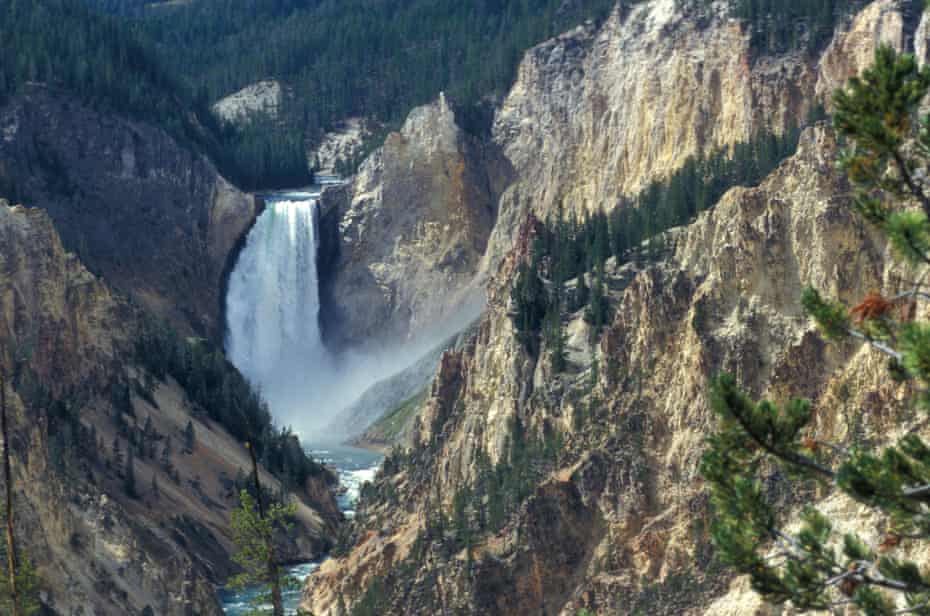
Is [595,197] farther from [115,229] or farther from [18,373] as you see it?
[18,373]

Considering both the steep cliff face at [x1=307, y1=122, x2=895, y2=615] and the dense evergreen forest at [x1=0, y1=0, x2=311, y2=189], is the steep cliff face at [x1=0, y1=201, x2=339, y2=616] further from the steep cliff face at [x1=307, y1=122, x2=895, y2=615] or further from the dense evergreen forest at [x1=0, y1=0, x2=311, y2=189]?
the dense evergreen forest at [x1=0, y1=0, x2=311, y2=189]

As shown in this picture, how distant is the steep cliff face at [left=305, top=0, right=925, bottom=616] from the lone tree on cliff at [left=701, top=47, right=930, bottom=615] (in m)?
34.8

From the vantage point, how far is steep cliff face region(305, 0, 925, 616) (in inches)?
3248

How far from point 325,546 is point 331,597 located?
2006cm

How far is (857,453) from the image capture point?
32688mm

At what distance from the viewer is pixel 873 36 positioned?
4884 inches

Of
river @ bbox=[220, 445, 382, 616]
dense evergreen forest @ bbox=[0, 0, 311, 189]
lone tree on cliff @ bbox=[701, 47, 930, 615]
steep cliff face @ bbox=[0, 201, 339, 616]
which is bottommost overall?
river @ bbox=[220, 445, 382, 616]

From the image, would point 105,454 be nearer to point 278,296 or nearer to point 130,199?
point 130,199

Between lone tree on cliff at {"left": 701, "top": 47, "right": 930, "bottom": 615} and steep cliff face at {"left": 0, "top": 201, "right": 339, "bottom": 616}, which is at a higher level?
lone tree on cliff at {"left": 701, "top": 47, "right": 930, "bottom": 615}

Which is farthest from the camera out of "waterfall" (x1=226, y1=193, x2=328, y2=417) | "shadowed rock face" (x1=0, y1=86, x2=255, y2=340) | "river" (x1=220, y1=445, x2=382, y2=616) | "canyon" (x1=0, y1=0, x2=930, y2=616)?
"waterfall" (x1=226, y1=193, x2=328, y2=417)

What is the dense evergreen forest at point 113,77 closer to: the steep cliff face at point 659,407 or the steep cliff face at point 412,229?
the steep cliff face at point 412,229

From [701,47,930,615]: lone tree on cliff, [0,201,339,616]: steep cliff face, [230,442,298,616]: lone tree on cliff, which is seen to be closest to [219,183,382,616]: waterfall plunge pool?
[0,201,339,616]: steep cliff face

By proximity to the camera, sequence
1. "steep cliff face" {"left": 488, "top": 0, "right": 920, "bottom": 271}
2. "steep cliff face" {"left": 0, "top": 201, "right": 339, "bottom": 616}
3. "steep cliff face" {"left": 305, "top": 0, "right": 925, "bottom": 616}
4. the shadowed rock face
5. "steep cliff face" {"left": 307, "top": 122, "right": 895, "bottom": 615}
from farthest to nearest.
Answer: the shadowed rock face < "steep cliff face" {"left": 488, "top": 0, "right": 920, "bottom": 271} < "steep cliff face" {"left": 0, "top": 201, "right": 339, "bottom": 616} < "steep cliff face" {"left": 307, "top": 122, "right": 895, "bottom": 615} < "steep cliff face" {"left": 305, "top": 0, "right": 925, "bottom": 616}

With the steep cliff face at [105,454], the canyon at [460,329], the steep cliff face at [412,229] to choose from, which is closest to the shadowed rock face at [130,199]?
the canyon at [460,329]
